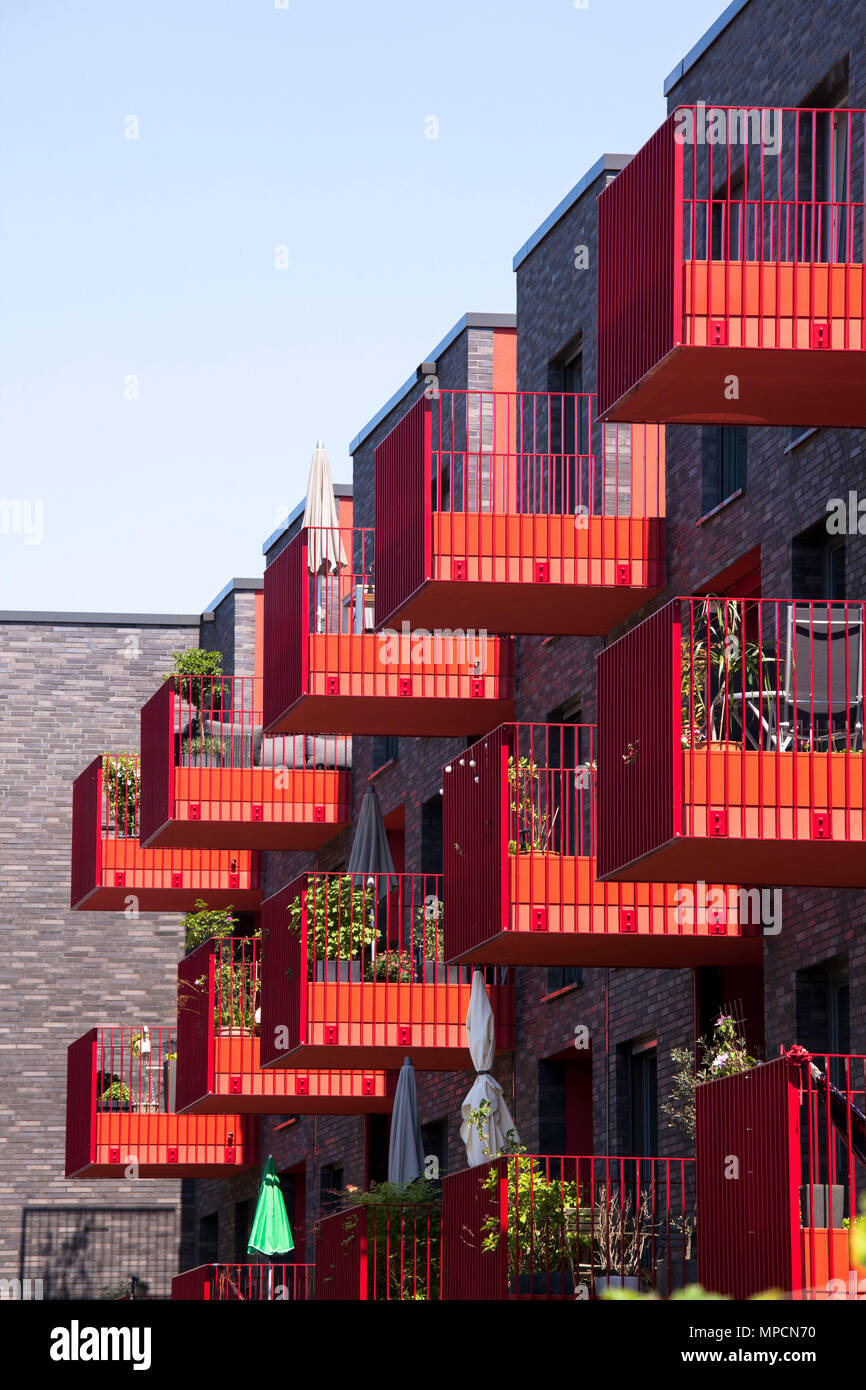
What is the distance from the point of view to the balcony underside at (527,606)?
18.4 m

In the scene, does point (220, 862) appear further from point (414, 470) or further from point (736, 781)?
point (736, 781)

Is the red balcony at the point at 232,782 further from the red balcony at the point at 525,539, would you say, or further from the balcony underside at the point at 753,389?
the balcony underside at the point at 753,389

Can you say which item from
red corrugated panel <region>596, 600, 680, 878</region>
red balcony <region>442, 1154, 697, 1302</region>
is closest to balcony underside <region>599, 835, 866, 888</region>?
red corrugated panel <region>596, 600, 680, 878</region>

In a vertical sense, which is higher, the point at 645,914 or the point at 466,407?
the point at 466,407

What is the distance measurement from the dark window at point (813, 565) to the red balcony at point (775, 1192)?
4629mm

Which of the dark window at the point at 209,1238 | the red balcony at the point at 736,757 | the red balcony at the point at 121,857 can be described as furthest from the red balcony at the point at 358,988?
the dark window at the point at 209,1238

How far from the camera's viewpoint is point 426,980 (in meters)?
21.7

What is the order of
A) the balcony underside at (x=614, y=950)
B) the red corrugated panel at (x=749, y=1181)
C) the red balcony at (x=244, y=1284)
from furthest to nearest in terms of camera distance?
the red balcony at (x=244, y=1284)
the balcony underside at (x=614, y=950)
the red corrugated panel at (x=749, y=1181)

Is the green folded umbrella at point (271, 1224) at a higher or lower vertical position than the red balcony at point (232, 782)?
lower

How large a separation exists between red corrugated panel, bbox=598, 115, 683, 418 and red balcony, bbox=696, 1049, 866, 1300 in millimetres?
4044

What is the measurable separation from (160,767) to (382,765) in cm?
234
